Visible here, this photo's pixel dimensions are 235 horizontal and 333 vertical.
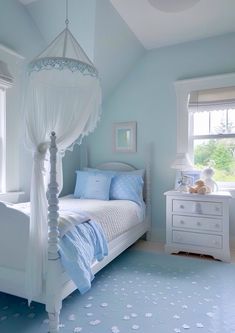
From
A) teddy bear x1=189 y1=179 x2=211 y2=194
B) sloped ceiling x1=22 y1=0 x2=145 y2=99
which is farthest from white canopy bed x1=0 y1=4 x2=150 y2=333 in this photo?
teddy bear x1=189 y1=179 x2=211 y2=194

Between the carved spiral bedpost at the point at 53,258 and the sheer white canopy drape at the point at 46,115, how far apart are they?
0.17ft

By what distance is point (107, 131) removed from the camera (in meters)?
4.14

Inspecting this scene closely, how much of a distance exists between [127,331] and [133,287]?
62 cm

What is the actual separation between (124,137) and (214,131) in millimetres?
1315

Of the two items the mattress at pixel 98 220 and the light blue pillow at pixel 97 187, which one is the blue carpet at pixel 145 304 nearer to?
the mattress at pixel 98 220

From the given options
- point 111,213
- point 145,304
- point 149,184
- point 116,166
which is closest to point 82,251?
point 145,304

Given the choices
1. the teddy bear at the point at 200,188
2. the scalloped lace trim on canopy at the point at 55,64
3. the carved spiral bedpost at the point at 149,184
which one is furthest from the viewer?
the carved spiral bedpost at the point at 149,184

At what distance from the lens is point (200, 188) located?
314cm

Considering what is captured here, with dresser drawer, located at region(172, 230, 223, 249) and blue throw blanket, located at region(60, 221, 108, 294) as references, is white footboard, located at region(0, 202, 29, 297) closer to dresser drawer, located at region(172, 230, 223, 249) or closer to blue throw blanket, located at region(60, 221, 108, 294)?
blue throw blanket, located at region(60, 221, 108, 294)

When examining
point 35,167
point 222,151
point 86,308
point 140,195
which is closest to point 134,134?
point 140,195

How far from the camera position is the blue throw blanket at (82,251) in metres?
1.79

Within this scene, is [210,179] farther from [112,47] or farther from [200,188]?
[112,47]

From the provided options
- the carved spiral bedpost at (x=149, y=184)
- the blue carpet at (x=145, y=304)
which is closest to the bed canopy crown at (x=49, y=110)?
the blue carpet at (x=145, y=304)

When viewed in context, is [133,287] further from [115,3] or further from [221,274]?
[115,3]
